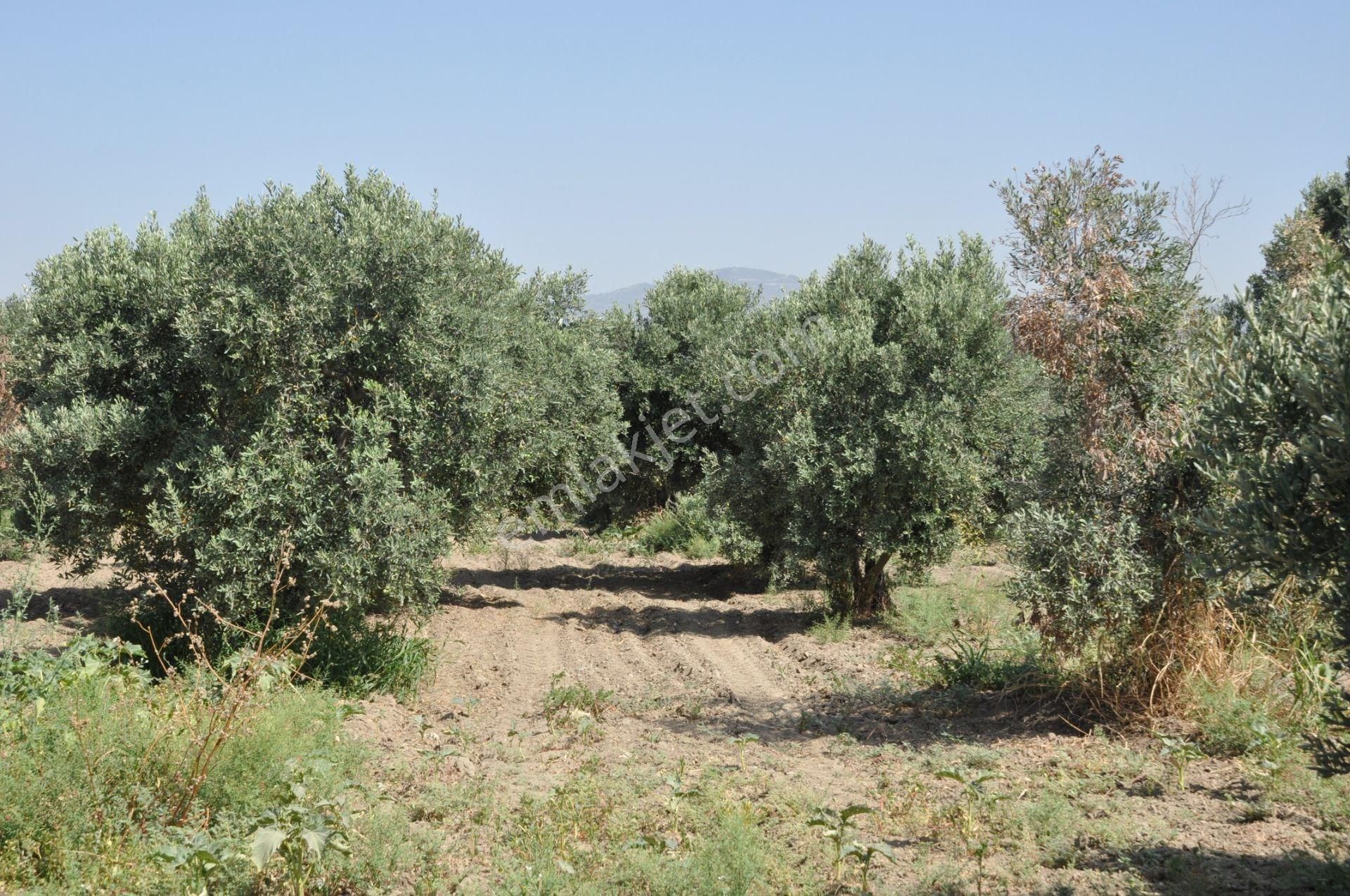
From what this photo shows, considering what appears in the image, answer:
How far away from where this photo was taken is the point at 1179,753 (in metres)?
6.80

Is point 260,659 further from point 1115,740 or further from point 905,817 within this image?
point 1115,740

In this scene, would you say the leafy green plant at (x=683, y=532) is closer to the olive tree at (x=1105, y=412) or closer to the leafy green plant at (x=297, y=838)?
the olive tree at (x=1105, y=412)

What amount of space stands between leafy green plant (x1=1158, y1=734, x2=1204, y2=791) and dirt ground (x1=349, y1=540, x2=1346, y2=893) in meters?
0.08

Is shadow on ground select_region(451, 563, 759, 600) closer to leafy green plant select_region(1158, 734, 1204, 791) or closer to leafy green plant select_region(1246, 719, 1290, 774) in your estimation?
leafy green plant select_region(1158, 734, 1204, 791)

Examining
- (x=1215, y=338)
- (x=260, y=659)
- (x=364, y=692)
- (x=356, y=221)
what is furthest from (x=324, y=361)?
(x=1215, y=338)

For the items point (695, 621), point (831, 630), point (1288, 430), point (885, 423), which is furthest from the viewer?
point (695, 621)

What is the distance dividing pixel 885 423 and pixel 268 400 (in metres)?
7.31

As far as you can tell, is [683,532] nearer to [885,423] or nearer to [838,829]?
[885,423]

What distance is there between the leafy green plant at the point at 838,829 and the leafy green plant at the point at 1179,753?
2667 mm

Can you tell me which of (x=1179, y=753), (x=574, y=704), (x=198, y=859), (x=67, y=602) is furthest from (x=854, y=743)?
(x=67, y=602)

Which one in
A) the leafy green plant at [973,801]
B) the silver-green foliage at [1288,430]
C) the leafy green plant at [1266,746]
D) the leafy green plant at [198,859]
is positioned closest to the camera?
the silver-green foliage at [1288,430]

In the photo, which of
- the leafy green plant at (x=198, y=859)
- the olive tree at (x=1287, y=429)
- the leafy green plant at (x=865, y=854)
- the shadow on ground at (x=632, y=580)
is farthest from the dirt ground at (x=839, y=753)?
the shadow on ground at (x=632, y=580)

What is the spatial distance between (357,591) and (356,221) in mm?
3584

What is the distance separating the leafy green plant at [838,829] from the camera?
5203 mm
